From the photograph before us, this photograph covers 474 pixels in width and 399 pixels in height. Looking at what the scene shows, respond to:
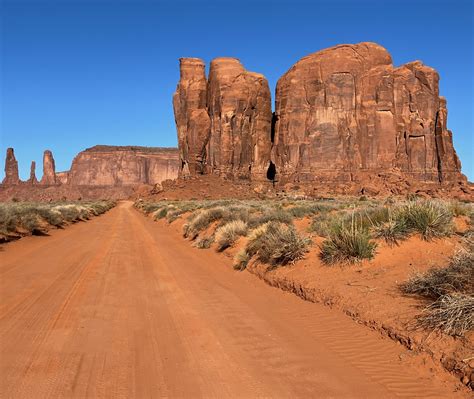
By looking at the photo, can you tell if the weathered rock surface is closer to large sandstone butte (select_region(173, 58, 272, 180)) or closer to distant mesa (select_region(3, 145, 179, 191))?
large sandstone butte (select_region(173, 58, 272, 180))

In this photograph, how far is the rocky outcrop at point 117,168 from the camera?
18950 cm

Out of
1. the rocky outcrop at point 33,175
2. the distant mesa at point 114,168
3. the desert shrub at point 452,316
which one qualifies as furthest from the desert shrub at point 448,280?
the distant mesa at point 114,168

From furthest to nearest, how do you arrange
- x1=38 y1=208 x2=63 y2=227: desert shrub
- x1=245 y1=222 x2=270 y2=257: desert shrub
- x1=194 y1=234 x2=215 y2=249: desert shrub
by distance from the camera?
1. x1=38 y1=208 x2=63 y2=227: desert shrub
2. x1=194 y1=234 x2=215 y2=249: desert shrub
3. x1=245 y1=222 x2=270 y2=257: desert shrub

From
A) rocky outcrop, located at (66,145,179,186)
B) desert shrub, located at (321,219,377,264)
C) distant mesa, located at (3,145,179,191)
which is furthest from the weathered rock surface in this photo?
rocky outcrop, located at (66,145,179,186)

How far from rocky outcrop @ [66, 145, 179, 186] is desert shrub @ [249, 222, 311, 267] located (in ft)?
599

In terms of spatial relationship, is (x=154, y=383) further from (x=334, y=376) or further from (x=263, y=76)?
(x=263, y=76)

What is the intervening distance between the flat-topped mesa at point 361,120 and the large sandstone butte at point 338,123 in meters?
0.17

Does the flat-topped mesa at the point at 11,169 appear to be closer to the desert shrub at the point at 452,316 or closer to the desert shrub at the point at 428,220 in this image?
the desert shrub at the point at 428,220

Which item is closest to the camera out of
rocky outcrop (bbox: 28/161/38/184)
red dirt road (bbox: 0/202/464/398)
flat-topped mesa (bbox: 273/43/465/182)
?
red dirt road (bbox: 0/202/464/398)

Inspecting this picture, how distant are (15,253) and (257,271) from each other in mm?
8157

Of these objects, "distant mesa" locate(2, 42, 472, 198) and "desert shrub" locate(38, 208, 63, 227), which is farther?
"distant mesa" locate(2, 42, 472, 198)

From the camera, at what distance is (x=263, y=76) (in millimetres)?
78812

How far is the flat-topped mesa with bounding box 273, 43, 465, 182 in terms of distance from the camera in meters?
70.4

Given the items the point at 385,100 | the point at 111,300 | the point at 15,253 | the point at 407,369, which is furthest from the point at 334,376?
the point at 385,100
